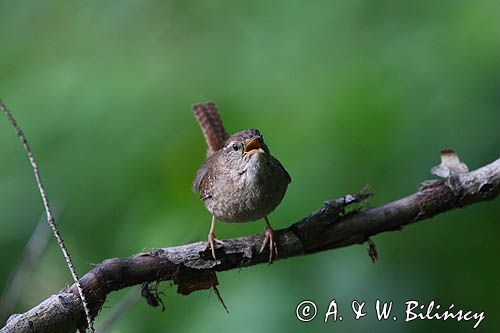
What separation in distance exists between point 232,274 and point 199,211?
327 mm

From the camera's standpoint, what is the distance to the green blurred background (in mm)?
2758

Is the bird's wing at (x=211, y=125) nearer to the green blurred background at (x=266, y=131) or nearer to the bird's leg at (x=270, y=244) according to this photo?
the green blurred background at (x=266, y=131)

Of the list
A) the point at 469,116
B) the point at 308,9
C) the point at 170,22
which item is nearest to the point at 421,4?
the point at 308,9

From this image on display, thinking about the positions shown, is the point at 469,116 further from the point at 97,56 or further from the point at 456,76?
the point at 97,56

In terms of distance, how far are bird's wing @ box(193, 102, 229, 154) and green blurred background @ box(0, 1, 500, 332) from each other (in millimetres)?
123

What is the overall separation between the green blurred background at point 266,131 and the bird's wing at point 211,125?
0.40 ft

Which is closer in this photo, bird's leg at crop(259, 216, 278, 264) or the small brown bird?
bird's leg at crop(259, 216, 278, 264)

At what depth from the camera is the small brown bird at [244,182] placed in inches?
100.0

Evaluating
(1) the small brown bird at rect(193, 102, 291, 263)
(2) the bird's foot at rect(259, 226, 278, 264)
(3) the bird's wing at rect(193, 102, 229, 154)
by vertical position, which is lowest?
(2) the bird's foot at rect(259, 226, 278, 264)

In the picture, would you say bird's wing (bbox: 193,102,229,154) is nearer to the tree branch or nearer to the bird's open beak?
the bird's open beak

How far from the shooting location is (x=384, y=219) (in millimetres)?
2340

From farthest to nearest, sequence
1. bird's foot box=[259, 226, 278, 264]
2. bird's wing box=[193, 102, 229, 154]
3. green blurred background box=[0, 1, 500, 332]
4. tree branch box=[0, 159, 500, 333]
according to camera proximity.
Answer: bird's wing box=[193, 102, 229, 154], green blurred background box=[0, 1, 500, 332], bird's foot box=[259, 226, 278, 264], tree branch box=[0, 159, 500, 333]

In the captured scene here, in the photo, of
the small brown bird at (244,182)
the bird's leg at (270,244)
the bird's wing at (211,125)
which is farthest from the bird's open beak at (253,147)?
the bird's wing at (211,125)

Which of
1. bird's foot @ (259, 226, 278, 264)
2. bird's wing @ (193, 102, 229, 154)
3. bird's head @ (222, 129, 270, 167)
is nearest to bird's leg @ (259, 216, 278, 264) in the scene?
bird's foot @ (259, 226, 278, 264)
